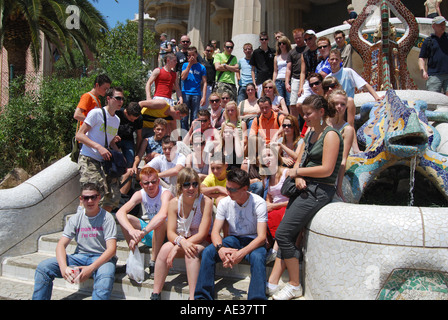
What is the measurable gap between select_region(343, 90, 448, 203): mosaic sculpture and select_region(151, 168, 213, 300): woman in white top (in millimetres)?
1559

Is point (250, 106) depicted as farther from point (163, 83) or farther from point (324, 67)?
point (163, 83)

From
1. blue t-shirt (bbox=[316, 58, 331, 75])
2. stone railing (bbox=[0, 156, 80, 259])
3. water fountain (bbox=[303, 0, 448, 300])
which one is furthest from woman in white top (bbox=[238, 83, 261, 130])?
stone railing (bbox=[0, 156, 80, 259])

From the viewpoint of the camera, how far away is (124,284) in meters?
4.57

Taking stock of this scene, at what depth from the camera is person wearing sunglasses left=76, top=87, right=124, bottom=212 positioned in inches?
211

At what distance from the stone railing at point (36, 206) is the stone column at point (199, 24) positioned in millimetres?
13864

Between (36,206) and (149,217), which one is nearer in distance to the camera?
(149,217)

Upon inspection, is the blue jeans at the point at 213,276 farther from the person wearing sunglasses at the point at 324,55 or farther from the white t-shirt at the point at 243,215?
the person wearing sunglasses at the point at 324,55

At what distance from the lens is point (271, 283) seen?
4.10 m

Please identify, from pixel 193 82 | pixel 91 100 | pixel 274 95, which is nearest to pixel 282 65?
pixel 274 95

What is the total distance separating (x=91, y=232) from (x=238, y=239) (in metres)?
1.54

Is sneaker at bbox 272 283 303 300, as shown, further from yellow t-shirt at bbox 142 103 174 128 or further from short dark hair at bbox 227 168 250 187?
yellow t-shirt at bbox 142 103 174 128

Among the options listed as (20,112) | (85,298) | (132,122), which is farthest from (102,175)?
(20,112)

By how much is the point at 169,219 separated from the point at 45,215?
2.35 meters
